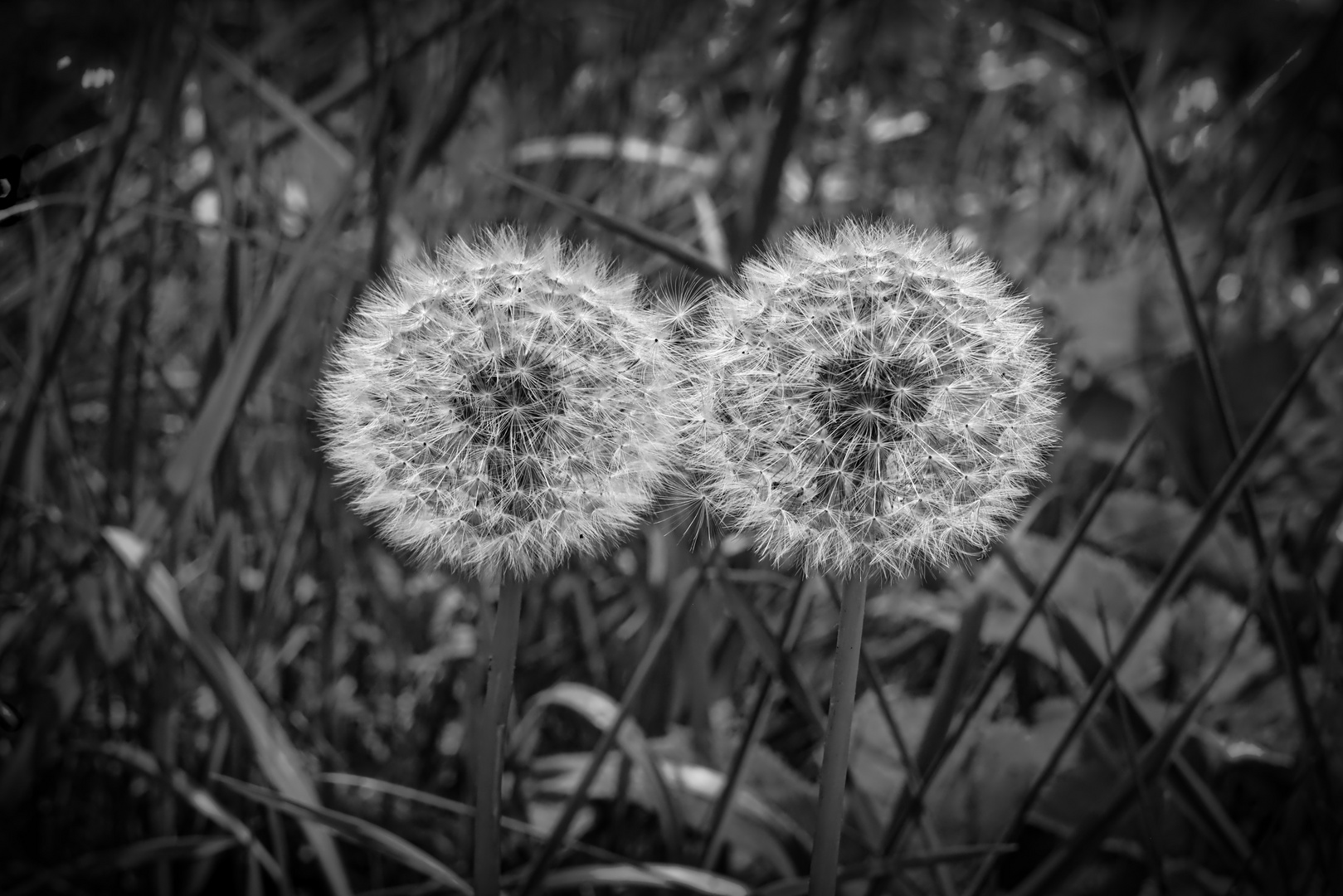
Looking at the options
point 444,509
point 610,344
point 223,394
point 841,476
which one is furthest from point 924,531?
point 223,394

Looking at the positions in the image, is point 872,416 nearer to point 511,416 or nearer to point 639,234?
point 511,416

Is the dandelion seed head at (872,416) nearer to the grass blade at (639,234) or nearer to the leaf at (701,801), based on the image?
the grass blade at (639,234)

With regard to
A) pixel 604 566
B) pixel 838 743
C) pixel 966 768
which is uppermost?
pixel 604 566

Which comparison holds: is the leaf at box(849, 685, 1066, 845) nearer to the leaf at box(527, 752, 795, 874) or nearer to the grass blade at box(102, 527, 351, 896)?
the leaf at box(527, 752, 795, 874)

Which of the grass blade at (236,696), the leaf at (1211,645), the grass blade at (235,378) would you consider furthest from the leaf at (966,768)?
the grass blade at (235,378)

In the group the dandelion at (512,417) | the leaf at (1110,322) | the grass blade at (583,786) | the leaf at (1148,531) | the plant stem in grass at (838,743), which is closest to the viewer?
the plant stem in grass at (838,743)

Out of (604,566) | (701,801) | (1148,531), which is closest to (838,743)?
(701,801)

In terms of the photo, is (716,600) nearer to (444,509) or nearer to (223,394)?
(223,394)
